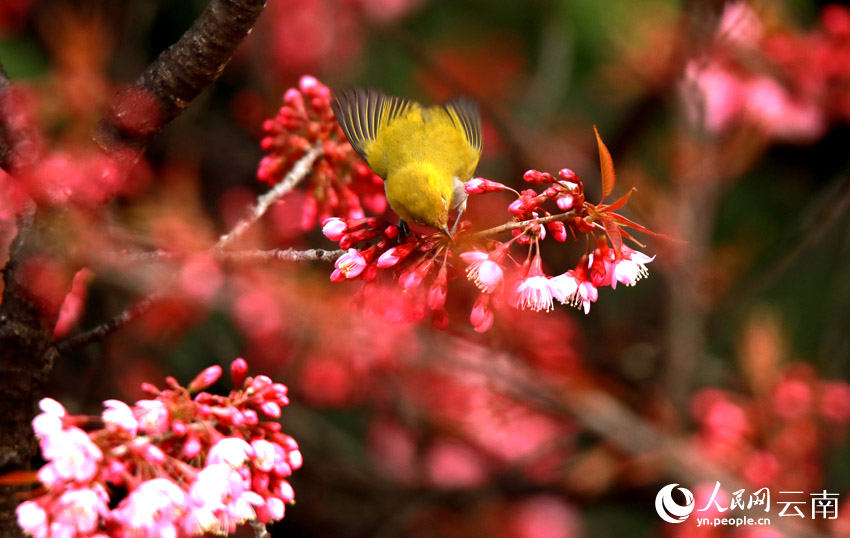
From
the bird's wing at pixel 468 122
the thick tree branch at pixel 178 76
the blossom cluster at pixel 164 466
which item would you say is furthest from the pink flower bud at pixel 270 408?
the bird's wing at pixel 468 122

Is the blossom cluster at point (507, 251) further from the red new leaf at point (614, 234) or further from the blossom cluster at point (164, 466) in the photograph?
the blossom cluster at point (164, 466)

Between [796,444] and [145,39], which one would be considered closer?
[796,444]

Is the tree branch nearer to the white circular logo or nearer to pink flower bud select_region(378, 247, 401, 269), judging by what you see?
pink flower bud select_region(378, 247, 401, 269)

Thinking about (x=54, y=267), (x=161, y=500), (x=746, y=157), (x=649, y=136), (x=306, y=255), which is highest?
(x=649, y=136)

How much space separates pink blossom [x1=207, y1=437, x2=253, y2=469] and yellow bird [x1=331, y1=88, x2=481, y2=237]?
2.28ft

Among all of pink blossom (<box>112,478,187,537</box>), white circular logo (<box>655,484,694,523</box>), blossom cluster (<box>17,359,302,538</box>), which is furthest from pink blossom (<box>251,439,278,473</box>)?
white circular logo (<box>655,484,694,523</box>)

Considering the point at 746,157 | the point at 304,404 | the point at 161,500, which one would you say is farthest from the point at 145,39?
the point at 161,500

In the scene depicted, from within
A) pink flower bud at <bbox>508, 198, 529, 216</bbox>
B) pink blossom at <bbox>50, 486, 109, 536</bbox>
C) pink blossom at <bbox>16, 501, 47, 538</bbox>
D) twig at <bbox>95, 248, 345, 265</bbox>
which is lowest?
pink blossom at <bbox>16, 501, 47, 538</bbox>

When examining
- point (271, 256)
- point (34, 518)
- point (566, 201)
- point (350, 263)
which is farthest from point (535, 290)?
point (34, 518)

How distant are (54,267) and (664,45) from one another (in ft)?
8.55

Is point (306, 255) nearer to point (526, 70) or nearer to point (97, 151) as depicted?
point (97, 151)

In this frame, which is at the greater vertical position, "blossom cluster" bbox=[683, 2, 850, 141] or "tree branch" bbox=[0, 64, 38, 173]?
"blossom cluster" bbox=[683, 2, 850, 141]

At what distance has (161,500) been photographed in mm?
938

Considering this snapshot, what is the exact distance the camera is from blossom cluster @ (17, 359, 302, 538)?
92 cm
